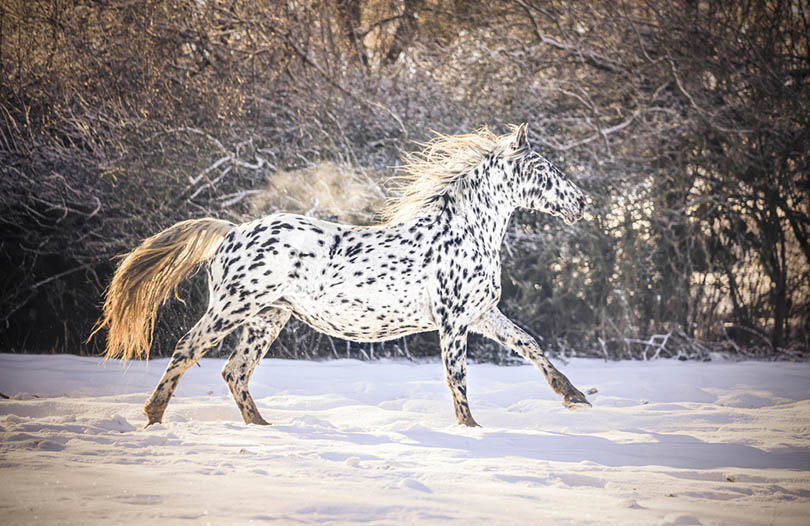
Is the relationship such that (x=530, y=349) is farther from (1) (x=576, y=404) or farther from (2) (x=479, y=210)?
(2) (x=479, y=210)

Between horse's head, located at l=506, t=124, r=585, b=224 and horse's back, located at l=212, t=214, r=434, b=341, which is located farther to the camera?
horse's head, located at l=506, t=124, r=585, b=224

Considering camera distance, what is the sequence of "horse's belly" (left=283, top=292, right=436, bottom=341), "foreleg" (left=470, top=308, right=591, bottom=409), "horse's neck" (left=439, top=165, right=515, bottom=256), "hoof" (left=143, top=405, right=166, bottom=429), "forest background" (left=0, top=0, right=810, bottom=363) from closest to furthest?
"hoof" (left=143, top=405, right=166, bottom=429)
"horse's belly" (left=283, top=292, right=436, bottom=341)
"horse's neck" (left=439, top=165, right=515, bottom=256)
"foreleg" (left=470, top=308, right=591, bottom=409)
"forest background" (left=0, top=0, right=810, bottom=363)

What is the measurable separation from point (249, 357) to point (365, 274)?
0.98m

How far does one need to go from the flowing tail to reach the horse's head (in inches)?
A: 77.1

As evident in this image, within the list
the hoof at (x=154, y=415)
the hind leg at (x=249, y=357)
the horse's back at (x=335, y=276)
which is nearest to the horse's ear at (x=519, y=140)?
the horse's back at (x=335, y=276)

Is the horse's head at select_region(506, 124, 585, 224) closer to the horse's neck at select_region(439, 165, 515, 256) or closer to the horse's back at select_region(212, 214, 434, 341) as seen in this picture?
the horse's neck at select_region(439, 165, 515, 256)

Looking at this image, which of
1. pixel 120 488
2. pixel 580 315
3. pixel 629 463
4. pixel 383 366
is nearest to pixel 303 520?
pixel 120 488

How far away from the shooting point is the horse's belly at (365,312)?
4371 mm

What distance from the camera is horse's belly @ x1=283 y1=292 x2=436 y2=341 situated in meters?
4.37

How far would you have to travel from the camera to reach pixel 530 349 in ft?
15.6

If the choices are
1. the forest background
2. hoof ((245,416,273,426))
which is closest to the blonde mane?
hoof ((245,416,273,426))

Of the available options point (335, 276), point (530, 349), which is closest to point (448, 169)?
point (335, 276)

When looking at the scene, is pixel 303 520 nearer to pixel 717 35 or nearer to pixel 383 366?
pixel 383 366

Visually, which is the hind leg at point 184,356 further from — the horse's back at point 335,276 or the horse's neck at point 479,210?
the horse's neck at point 479,210
